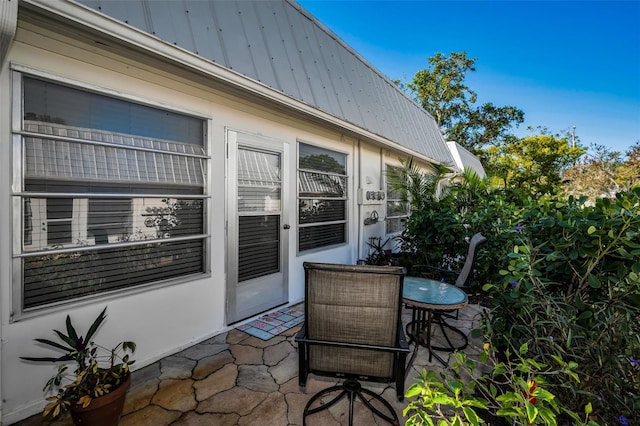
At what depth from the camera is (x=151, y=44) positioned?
2.15 m

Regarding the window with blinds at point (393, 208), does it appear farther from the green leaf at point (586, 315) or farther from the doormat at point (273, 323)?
the green leaf at point (586, 315)

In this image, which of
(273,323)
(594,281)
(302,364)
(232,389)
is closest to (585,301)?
(594,281)

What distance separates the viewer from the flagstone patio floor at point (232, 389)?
1.96m

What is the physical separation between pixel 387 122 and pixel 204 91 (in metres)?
4.13

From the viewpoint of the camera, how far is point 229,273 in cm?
326

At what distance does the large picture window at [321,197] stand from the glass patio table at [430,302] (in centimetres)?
184

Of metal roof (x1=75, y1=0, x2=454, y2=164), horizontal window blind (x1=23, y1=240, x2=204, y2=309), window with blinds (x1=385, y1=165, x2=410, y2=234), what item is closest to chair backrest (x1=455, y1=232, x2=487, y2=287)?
metal roof (x1=75, y1=0, x2=454, y2=164)

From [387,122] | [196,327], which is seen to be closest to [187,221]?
[196,327]

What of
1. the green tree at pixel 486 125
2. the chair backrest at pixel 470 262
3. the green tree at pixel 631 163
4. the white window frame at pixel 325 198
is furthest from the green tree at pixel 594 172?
the chair backrest at pixel 470 262

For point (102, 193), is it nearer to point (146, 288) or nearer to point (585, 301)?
point (146, 288)

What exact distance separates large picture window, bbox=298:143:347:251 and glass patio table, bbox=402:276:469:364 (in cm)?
184

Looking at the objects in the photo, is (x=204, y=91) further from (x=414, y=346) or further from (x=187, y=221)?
(x=414, y=346)

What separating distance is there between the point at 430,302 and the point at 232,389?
1814 mm

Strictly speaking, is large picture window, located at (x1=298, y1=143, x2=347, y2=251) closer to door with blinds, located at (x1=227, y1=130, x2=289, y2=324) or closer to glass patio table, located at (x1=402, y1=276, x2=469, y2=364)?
door with blinds, located at (x1=227, y1=130, x2=289, y2=324)
